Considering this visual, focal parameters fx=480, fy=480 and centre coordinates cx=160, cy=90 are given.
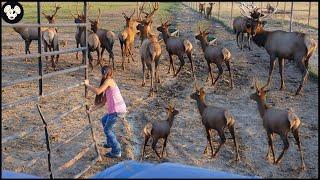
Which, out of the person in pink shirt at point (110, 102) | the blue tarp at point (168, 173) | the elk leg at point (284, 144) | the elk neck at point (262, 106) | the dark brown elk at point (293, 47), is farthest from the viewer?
the dark brown elk at point (293, 47)

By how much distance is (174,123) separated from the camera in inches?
365

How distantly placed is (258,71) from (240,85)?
2.11 metres

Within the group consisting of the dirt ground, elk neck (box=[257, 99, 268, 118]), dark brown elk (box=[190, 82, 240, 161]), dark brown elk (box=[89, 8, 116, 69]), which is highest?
dark brown elk (box=[89, 8, 116, 69])

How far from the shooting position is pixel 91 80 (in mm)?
12938

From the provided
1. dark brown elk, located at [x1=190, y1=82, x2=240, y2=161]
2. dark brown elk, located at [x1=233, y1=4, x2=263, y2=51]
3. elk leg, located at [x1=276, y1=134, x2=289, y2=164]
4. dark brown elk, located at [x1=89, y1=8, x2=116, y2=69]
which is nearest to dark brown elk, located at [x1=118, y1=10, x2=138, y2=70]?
dark brown elk, located at [x1=89, y1=8, x2=116, y2=69]

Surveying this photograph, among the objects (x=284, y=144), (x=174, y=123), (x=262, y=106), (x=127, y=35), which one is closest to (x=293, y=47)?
(x=174, y=123)

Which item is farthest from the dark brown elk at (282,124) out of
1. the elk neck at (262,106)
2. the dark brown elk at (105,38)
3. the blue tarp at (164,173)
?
the dark brown elk at (105,38)

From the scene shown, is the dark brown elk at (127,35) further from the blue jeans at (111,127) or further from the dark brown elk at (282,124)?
the dark brown elk at (282,124)

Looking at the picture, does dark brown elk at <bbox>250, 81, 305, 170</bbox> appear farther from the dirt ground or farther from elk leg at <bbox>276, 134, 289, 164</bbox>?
the dirt ground

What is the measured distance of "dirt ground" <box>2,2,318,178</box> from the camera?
7.09m

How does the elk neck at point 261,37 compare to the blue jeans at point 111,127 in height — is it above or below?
above

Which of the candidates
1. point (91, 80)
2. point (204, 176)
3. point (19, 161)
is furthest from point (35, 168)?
point (91, 80)

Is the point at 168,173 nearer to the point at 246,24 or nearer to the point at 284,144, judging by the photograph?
the point at 284,144

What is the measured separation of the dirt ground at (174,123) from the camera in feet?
23.2
